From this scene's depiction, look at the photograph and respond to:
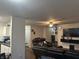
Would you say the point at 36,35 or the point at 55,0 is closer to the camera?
the point at 55,0

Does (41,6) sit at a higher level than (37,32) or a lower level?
higher

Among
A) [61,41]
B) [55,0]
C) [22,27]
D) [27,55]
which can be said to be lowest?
[27,55]

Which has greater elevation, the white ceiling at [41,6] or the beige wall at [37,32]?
the white ceiling at [41,6]

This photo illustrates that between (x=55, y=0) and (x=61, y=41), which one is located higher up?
(x=55, y=0)

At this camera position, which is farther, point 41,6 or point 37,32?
point 37,32

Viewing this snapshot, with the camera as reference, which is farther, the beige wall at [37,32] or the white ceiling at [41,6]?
the beige wall at [37,32]

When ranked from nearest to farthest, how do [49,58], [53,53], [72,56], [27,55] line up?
[72,56], [53,53], [49,58], [27,55]

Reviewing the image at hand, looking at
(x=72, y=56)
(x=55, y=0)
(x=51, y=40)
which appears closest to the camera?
(x=55, y=0)

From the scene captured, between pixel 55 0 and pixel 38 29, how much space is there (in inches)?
319

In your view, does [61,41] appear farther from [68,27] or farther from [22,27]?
[22,27]

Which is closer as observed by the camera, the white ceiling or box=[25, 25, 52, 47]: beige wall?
the white ceiling

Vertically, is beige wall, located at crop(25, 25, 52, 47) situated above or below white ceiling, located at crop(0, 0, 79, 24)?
below

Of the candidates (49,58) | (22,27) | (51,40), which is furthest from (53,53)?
Answer: (51,40)

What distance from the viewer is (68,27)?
9617 mm
